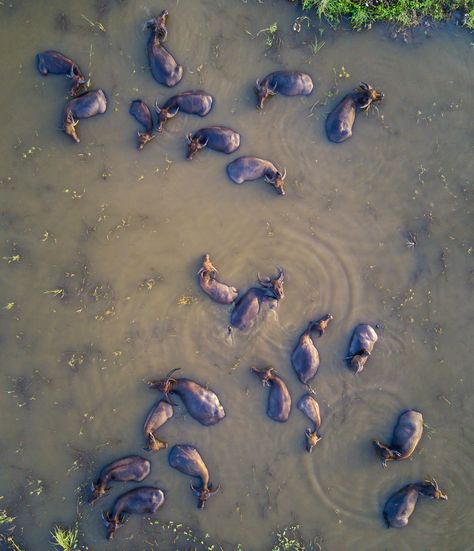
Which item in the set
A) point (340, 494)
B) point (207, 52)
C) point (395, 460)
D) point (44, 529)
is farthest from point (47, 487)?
point (207, 52)

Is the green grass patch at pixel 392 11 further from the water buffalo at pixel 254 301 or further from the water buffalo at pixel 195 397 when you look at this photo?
the water buffalo at pixel 195 397

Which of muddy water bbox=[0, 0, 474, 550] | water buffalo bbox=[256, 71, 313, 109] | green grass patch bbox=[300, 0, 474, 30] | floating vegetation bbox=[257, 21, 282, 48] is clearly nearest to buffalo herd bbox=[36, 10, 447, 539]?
water buffalo bbox=[256, 71, 313, 109]

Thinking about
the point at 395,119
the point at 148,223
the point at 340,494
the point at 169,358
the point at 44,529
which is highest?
the point at 395,119

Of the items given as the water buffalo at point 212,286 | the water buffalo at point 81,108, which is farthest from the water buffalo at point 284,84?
the water buffalo at point 212,286

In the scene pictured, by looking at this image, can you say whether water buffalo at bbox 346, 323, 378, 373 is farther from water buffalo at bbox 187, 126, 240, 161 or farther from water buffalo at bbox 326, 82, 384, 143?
water buffalo at bbox 187, 126, 240, 161

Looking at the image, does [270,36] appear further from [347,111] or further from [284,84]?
[347,111]

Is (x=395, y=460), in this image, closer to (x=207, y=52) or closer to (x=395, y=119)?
(x=395, y=119)

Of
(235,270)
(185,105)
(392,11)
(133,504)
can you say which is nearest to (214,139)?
(185,105)
